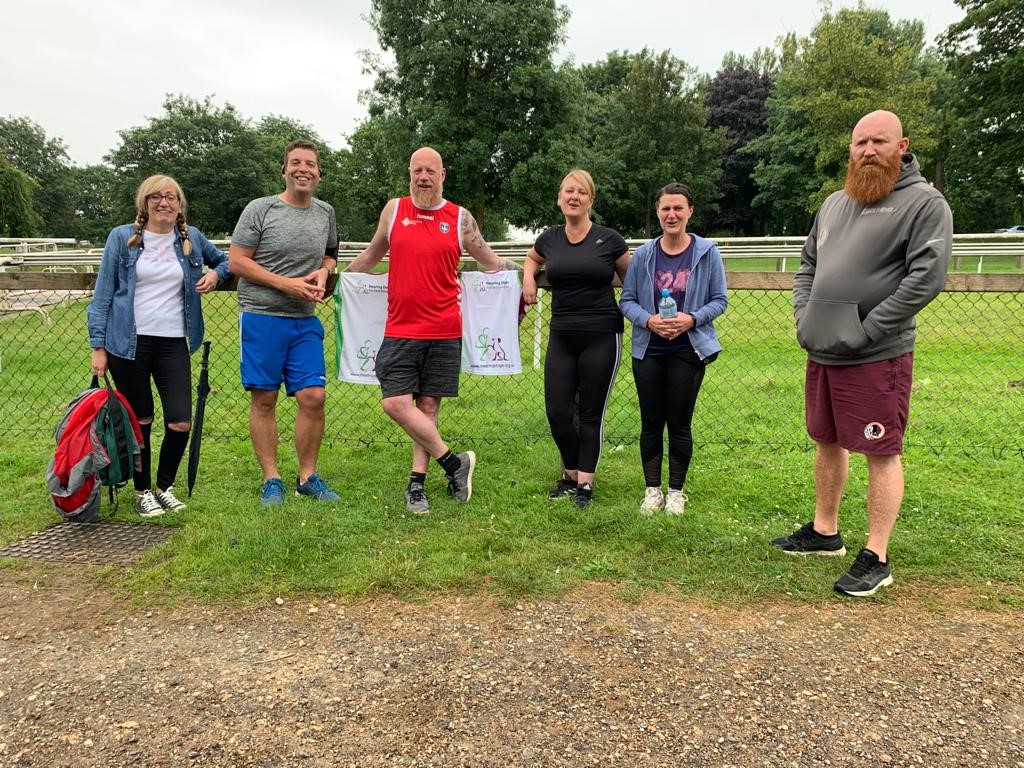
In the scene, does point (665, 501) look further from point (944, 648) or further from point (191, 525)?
point (191, 525)

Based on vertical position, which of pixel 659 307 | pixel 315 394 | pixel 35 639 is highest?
pixel 659 307

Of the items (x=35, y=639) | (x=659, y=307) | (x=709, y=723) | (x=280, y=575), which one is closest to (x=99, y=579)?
(x=35, y=639)

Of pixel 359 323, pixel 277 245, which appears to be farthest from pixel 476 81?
pixel 277 245

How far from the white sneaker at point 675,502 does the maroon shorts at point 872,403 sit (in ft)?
3.19

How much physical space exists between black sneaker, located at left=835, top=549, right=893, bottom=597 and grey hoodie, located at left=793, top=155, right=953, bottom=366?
2.77 feet

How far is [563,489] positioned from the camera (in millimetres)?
4109

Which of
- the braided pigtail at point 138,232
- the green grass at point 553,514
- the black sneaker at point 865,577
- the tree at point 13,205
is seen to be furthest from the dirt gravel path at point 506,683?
the tree at point 13,205

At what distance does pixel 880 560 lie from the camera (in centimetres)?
304

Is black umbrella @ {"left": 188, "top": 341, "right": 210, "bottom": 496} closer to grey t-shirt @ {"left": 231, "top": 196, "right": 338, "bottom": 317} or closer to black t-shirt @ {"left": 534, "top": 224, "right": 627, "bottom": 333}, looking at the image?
grey t-shirt @ {"left": 231, "top": 196, "right": 338, "bottom": 317}

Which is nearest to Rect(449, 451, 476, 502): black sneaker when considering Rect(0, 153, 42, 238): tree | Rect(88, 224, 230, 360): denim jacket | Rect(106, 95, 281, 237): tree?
Rect(88, 224, 230, 360): denim jacket

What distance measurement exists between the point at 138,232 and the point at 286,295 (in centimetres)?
81

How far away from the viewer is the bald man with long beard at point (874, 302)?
2.77 m

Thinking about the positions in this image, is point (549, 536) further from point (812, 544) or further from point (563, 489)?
point (812, 544)

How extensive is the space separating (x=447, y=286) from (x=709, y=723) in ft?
8.22
